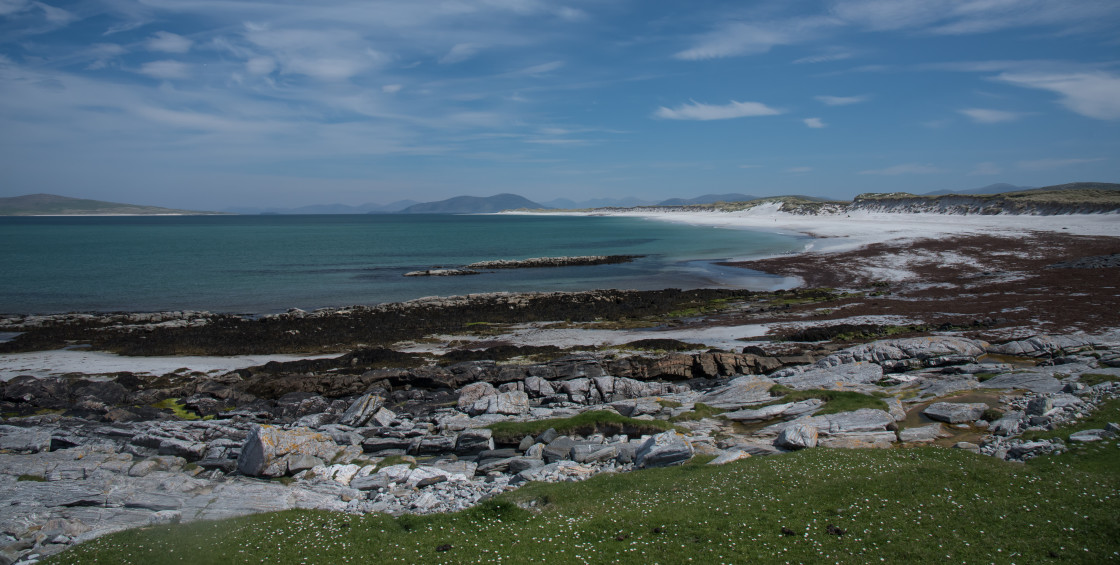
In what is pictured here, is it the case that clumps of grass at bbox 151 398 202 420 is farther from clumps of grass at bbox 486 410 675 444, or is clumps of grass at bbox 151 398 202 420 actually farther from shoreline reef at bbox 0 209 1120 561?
clumps of grass at bbox 486 410 675 444

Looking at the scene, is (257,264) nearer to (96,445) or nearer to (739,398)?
(96,445)

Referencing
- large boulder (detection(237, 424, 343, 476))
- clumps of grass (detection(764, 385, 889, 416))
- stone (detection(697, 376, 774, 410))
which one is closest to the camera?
large boulder (detection(237, 424, 343, 476))

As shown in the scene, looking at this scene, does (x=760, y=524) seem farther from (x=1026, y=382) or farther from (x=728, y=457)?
(x=1026, y=382)

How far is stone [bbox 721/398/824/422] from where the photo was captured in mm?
18562

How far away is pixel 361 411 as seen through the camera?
69.3 feet

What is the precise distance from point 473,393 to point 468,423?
289 cm

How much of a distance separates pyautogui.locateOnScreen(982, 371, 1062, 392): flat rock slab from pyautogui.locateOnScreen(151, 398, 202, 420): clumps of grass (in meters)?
30.6

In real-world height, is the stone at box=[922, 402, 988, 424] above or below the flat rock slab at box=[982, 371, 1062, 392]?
below

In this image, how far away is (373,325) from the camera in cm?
3991

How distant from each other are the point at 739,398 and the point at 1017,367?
37.6ft

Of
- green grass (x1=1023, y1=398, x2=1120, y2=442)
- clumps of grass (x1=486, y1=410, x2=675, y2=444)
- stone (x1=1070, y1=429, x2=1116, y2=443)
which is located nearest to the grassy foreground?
stone (x1=1070, y1=429, x2=1116, y2=443)

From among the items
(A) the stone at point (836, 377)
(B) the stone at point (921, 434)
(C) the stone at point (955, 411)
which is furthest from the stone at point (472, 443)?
(C) the stone at point (955, 411)

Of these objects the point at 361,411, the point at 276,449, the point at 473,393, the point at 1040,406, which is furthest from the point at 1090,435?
the point at 361,411

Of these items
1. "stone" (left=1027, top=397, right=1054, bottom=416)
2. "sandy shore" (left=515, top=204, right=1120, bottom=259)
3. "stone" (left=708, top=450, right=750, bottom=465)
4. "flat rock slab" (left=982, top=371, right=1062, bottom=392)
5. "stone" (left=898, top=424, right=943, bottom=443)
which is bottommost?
"stone" (left=708, top=450, right=750, bottom=465)
